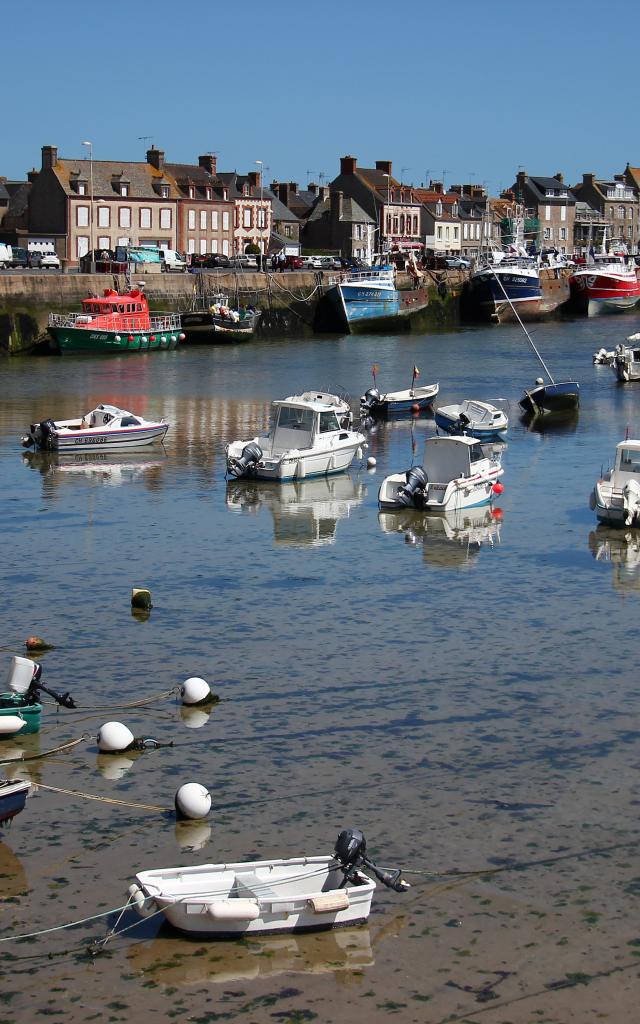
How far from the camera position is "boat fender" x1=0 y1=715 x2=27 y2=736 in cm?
1586

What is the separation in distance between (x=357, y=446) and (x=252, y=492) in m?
3.65

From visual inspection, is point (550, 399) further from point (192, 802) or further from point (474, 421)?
point (192, 802)

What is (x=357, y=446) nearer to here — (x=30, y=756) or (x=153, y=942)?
(x=30, y=756)

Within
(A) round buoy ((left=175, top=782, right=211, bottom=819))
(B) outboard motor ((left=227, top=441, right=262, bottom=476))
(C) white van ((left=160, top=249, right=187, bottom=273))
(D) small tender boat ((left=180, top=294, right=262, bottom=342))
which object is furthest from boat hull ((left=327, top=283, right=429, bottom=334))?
(A) round buoy ((left=175, top=782, right=211, bottom=819))

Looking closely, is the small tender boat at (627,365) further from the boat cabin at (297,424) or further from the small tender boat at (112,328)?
the boat cabin at (297,424)

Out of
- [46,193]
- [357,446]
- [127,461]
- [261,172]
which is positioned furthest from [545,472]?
[261,172]

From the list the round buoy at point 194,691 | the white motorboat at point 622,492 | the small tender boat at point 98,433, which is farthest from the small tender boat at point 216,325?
the round buoy at point 194,691

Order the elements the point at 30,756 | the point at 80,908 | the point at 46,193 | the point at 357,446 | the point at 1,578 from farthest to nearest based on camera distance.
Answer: the point at 46,193 < the point at 357,446 < the point at 1,578 < the point at 30,756 < the point at 80,908

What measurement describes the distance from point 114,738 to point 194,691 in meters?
1.67

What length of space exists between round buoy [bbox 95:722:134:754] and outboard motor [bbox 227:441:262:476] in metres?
16.7

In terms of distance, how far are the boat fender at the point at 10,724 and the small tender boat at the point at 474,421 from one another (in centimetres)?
2469

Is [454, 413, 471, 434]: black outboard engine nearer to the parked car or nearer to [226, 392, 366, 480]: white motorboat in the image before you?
[226, 392, 366, 480]: white motorboat

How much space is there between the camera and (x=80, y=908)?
12227 mm

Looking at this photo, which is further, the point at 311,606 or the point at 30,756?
the point at 311,606
